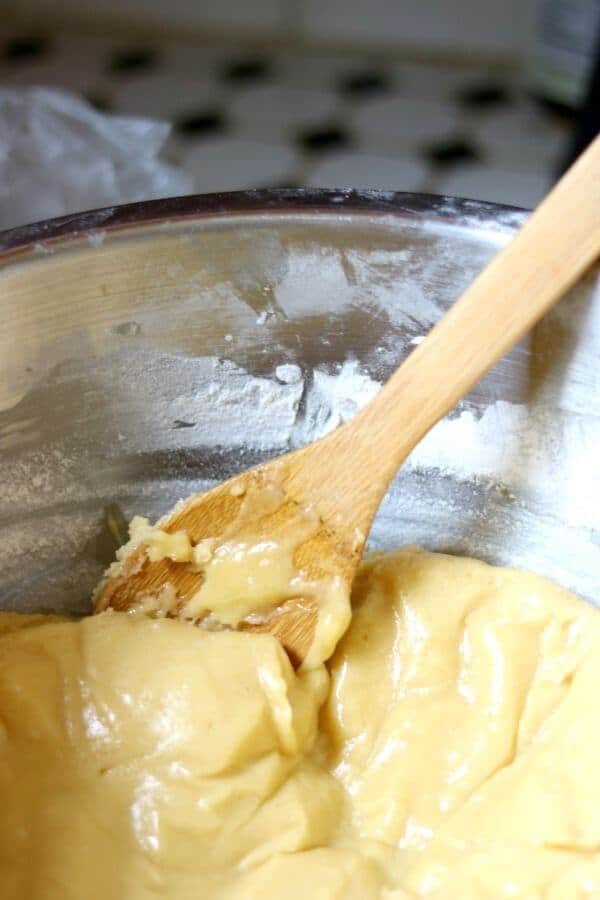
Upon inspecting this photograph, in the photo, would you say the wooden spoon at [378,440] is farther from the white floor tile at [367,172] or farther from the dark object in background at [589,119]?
the white floor tile at [367,172]

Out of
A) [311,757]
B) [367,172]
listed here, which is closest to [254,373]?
[311,757]

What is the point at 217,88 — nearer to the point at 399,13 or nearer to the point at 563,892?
the point at 399,13

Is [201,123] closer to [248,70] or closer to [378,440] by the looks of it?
[248,70]

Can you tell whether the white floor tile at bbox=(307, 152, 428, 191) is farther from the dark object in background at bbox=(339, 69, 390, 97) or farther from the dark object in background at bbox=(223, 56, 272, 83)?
the dark object in background at bbox=(223, 56, 272, 83)

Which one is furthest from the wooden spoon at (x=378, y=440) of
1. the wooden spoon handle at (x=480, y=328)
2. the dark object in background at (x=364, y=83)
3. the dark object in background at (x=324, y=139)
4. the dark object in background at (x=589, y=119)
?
the dark object in background at (x=364, y=83)

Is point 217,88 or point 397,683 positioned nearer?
point 397,683

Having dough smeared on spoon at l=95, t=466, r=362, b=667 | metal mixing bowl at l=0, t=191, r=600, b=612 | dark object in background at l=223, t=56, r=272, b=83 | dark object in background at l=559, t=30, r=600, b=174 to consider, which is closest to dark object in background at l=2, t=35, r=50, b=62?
dark object in background at l=223, t=56, r=272, b=83

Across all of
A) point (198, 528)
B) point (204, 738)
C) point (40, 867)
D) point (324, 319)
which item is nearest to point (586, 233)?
point (324, 319)
